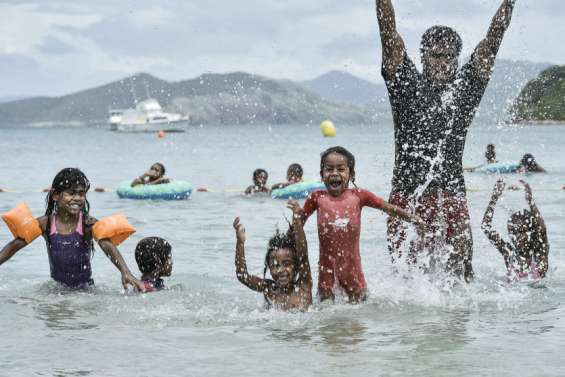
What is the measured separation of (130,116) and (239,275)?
120096 millimetres

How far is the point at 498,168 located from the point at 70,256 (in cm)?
1897

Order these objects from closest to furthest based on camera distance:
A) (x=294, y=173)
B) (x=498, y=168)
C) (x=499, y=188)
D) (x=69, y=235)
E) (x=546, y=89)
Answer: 1. (x=69, y=235)
2. (x=499, y=188)
3. (x=294, y=173)
4. (x=498, y=168)
5. (x=546, y=89)

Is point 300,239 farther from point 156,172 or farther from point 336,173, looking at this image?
point 156,172

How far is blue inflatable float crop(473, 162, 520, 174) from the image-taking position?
2470 centimetres

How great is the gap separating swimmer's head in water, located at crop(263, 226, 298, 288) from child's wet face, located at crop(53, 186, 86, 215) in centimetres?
173

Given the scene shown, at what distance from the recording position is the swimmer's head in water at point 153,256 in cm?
746

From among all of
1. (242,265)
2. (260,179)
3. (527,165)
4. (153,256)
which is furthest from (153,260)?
(527,165)

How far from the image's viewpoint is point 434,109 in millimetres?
6418

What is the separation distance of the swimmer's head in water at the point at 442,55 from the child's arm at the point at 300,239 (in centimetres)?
145

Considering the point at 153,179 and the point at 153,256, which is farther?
the point at 153,179

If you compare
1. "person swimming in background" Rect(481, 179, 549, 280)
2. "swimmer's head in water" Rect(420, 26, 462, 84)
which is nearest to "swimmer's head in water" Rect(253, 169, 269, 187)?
"person swimming in background" Rect(481, 179, 549, 280)

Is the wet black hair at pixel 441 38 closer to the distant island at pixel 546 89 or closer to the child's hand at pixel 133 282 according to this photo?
the child's hand at pixel 133 282

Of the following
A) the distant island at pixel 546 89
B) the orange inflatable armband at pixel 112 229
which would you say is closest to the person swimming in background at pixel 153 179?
the orange inflatable armband at pixel 112 229

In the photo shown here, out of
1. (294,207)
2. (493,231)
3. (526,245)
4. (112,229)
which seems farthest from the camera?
(526,245)
